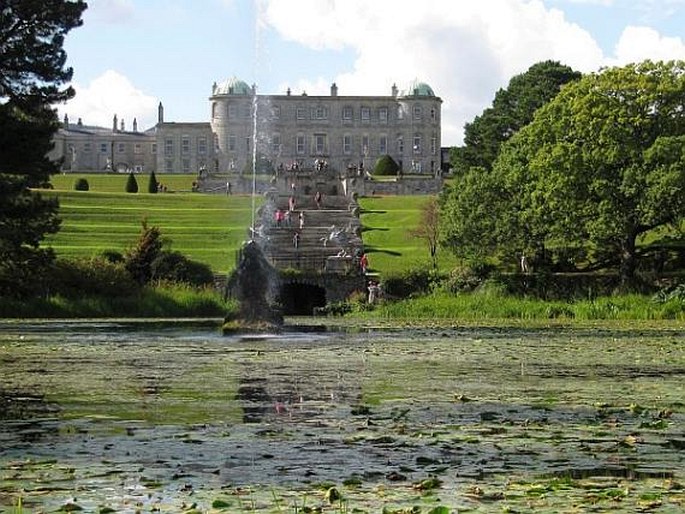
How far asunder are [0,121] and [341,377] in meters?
18.8

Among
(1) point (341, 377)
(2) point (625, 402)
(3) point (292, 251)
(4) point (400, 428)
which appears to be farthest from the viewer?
(3) point (292, 251)

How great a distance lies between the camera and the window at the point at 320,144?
154 metres

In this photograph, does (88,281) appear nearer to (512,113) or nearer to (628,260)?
(628,260)

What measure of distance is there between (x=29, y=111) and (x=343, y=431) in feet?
83.9

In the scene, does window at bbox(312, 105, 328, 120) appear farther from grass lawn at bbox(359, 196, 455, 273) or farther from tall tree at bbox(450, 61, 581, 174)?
tall tree at bbox(450, 61, 581, 174)

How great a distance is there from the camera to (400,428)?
12070 millimetres

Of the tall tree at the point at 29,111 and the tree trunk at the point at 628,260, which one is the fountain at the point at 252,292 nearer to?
the tall tree at the point at 29,111

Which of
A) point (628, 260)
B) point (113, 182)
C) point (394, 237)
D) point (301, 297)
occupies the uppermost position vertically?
point (113, 182)

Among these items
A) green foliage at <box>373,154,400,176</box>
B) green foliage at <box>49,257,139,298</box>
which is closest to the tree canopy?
green foliage at <box>49,257,139,298</box>

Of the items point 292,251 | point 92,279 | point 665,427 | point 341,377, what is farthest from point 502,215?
point 665,427

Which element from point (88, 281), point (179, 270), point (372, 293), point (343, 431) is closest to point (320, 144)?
point (179, 270)

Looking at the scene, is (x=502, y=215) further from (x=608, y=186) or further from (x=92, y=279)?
(x=92, y=279)

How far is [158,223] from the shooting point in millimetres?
69812

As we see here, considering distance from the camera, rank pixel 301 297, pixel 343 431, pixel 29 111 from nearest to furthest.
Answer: pixel 343 431, pixel 29 111, pixel 301 297
